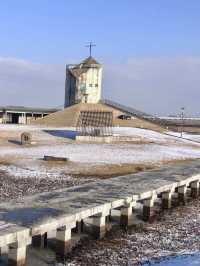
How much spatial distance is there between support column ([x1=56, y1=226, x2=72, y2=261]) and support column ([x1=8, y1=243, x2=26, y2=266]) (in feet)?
4.81

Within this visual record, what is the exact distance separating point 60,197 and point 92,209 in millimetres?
1357

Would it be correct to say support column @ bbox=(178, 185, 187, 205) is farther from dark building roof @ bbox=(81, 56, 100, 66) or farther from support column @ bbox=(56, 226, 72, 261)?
dark building roof @ bbox=(81, 56, 100, 66)

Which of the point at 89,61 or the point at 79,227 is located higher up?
the point at 89,61

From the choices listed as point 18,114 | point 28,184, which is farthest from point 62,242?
point 18,114

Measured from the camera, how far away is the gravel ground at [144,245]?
36.3 feet

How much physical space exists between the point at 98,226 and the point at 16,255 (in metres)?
3.43

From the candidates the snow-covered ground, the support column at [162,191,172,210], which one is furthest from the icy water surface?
the snow-covered ground

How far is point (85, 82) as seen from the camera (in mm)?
83562

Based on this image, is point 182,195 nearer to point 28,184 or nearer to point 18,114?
point 28,184

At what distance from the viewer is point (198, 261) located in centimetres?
1101

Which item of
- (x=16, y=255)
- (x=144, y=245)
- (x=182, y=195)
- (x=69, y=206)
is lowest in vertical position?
(x=144, y=245)

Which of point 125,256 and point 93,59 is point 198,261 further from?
point 93,59

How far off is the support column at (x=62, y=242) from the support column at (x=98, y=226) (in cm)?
156

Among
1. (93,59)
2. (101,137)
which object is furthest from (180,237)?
(93,59)
